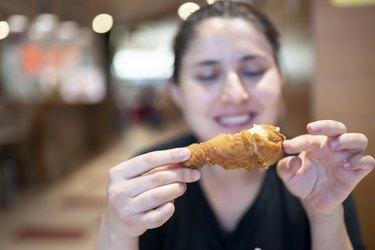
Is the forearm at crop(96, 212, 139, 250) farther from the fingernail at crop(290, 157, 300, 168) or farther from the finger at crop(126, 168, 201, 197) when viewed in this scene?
the fingernail at crop(290, 157, 300, 168)

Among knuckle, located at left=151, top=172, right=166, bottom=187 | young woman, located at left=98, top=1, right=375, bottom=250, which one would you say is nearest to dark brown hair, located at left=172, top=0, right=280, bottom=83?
young woman, located at left=98, top=1, right=375, bottom=250

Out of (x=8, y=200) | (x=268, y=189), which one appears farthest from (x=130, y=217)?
(x=8, y=200)

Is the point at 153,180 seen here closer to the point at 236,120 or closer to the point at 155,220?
the point at 155,220

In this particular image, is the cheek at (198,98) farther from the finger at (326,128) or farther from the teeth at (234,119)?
the finger at (326,128)

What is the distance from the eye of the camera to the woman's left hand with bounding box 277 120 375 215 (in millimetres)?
896

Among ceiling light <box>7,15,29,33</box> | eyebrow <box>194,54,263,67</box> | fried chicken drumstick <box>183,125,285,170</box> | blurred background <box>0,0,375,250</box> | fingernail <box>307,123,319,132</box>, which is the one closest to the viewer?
fingernail <box>307,123,319,132</box>

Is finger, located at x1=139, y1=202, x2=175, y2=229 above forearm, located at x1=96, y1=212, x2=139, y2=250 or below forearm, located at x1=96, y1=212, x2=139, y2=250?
above

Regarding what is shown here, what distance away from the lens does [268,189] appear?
132 centimetres

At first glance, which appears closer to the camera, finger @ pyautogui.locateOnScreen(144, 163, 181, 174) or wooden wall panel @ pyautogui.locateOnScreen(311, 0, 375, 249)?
finger @ pyautogui.locateOnScreen(144, 163, 181, 174)

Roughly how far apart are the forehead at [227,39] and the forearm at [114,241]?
2.17 feet

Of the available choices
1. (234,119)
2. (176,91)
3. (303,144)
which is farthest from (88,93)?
(303,144)

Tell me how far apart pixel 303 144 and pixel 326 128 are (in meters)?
Answer: 0.08

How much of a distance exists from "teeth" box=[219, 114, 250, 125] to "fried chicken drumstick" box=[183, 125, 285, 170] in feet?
0.55

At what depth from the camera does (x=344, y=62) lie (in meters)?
2.03
